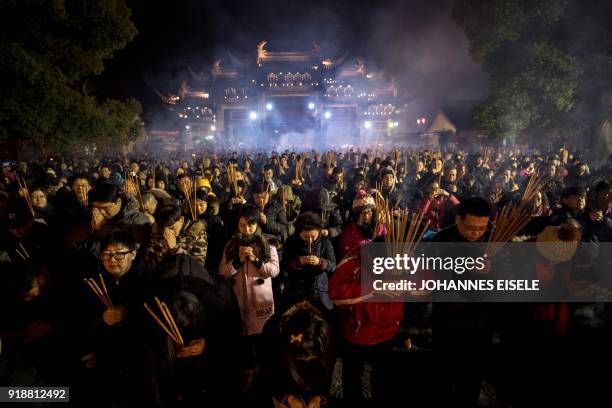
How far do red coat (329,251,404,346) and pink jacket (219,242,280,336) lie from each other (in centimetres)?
75

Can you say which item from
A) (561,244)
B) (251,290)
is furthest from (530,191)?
(251,290)

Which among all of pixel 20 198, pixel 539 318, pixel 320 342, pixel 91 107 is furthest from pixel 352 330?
pixel 91 107

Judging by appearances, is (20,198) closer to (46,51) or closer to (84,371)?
(84,371)

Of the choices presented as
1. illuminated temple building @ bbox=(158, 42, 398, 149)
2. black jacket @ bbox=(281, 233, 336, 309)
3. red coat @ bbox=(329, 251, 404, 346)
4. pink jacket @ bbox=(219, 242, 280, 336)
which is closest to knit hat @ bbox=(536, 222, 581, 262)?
red coat @ bbox=(329, 251, 404, 346)

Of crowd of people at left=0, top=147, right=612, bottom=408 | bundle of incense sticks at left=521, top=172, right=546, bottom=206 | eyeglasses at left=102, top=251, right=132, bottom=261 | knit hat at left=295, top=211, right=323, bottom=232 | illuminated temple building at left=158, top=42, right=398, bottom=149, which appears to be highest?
illuminated temple building at left=158, top=42, right=398, bottom=149

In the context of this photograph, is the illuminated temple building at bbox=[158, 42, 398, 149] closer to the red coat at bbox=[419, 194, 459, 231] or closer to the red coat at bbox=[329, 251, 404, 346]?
the red coat at bbox=[419, 194, 459, 231]

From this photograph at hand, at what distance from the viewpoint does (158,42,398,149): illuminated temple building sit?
4703 centimetres

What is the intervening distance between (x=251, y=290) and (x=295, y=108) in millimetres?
48063

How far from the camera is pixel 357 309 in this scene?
2.60 meters

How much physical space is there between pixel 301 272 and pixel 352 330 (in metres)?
0.67

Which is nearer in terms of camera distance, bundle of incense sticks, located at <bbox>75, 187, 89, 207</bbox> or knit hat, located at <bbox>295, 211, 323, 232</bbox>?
knit hat, located at <bbox>295, 211, 323, 232</bbox>

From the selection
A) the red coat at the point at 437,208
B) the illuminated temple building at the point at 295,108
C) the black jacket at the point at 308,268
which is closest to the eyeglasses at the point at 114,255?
the black jacket at the point at 308,268

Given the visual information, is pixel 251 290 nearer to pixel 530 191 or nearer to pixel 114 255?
pixel 114 255

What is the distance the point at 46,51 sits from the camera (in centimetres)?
1100
